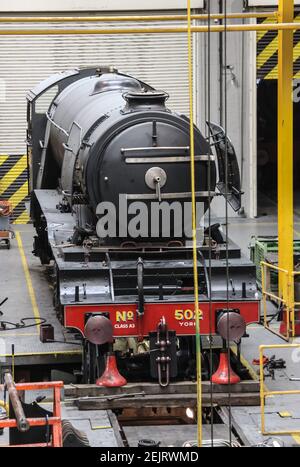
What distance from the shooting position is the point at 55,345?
47.5ft

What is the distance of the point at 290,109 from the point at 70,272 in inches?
169

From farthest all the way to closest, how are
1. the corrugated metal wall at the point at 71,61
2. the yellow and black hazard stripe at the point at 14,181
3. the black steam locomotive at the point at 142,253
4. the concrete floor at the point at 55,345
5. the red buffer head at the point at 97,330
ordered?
the yellow and black hazard stripe at the point at 14,181
the corrugated metal wall at the point at 71,61
the black steam locomotive at the point at 142,253
the red buffer head at the point at 97,330
the concrete floor at the point at 55,345

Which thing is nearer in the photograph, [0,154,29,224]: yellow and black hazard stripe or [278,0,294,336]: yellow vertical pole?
[278,0,294,336]: yellow vertical pole

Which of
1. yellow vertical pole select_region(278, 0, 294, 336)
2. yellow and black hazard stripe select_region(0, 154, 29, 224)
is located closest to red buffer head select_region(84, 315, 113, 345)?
yellow vertical pole select_region(278, 0, 294, 336)

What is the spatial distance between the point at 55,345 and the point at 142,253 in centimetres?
162

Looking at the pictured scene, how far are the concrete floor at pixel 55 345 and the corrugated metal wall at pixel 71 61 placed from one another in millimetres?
2757

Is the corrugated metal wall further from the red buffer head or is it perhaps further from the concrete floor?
the red buffer head

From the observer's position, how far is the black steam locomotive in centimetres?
1299

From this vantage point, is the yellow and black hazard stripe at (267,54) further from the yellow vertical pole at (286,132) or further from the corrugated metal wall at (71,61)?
the yellow vertical pole at (286,132)

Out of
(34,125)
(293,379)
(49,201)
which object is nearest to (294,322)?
(293,379)

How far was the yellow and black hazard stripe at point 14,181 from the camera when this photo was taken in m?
23.8

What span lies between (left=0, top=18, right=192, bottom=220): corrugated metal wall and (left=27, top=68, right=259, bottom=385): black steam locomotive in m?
9.21

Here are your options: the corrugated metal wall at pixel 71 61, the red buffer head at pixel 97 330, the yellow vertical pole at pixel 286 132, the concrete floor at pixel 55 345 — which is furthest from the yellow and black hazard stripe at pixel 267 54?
the red buffer head at pixel 97 330

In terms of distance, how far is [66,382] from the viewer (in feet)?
46.0
